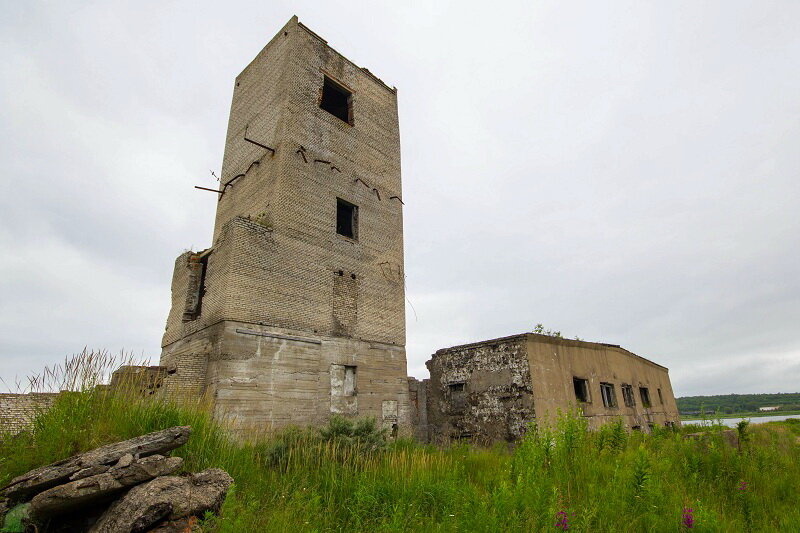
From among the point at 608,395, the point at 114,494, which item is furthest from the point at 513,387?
the point at 114,494

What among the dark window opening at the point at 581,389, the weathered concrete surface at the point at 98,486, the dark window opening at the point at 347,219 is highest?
the dark window opening at the point at 347,219

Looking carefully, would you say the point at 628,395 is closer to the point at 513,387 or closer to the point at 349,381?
the point at 513,387

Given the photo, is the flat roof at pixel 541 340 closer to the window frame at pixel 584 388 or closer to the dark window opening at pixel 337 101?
the window frame at pixel 584 388

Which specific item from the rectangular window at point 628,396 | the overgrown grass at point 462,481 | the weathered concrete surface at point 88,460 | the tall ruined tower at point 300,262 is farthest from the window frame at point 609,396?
the weathered concrete surface at point 88,460

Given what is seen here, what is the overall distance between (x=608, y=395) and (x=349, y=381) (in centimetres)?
1129

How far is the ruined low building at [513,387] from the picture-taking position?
42.6 ft

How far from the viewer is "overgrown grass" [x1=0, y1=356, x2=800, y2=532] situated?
14.8ft

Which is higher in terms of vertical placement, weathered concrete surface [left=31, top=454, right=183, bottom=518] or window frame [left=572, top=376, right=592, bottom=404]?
window frame [left=572, top=376, right=592, bottom=404]

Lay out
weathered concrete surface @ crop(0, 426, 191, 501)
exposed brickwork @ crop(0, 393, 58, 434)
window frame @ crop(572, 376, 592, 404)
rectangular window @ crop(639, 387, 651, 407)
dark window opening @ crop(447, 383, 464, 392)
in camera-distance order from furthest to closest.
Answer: rectangular window @ crop(639, 387, 651, 407) < window frame @ crop(572, 376, 592, 404) < dark window opening @ crop(447, 383, 464, 392) < exposed brickwork @ crop(0, 393, 58, 434) < weathered concrete surface @ crop(0, 426, 191, 501)

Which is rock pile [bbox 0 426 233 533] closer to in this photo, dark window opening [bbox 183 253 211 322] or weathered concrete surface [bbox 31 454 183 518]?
weathered concrete surface [bbox 31 454 183 518]

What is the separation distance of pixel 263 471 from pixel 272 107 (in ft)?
37.3

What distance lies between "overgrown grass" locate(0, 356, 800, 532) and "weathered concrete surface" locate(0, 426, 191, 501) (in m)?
0.51

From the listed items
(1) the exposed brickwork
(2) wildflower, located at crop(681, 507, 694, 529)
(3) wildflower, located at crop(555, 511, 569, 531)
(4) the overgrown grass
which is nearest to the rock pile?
(4) the overgrown grass

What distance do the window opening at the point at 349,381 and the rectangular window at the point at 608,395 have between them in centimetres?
1022
